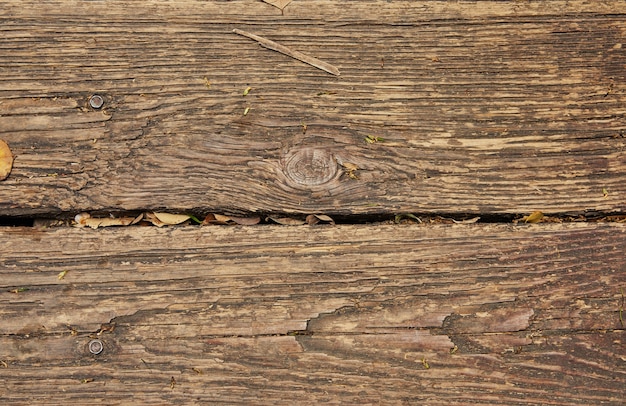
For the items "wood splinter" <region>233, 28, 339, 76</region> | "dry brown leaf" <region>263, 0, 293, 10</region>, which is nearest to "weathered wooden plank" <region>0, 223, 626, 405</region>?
"wood splinter" <region>233, 28, 339, 76</region>

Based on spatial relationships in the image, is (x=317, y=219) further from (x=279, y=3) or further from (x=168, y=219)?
(x=279, y=3)

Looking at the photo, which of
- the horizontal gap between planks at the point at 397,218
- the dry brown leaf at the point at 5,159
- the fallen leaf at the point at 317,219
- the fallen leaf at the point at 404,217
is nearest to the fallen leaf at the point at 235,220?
the horizontal gap between planks at the point at 397,218

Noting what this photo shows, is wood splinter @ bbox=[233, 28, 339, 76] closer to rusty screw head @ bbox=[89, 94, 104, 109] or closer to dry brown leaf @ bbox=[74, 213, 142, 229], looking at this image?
rusty screw head @ bbox=[89, 94, 104, 109]

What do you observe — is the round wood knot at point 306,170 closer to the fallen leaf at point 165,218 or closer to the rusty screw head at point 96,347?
the fallen leaf at point 165,218

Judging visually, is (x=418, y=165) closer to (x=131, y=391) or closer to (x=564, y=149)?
(x=564, y=149)

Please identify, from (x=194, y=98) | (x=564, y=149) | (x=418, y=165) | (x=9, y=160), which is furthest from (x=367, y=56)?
(x=9, y=160)
